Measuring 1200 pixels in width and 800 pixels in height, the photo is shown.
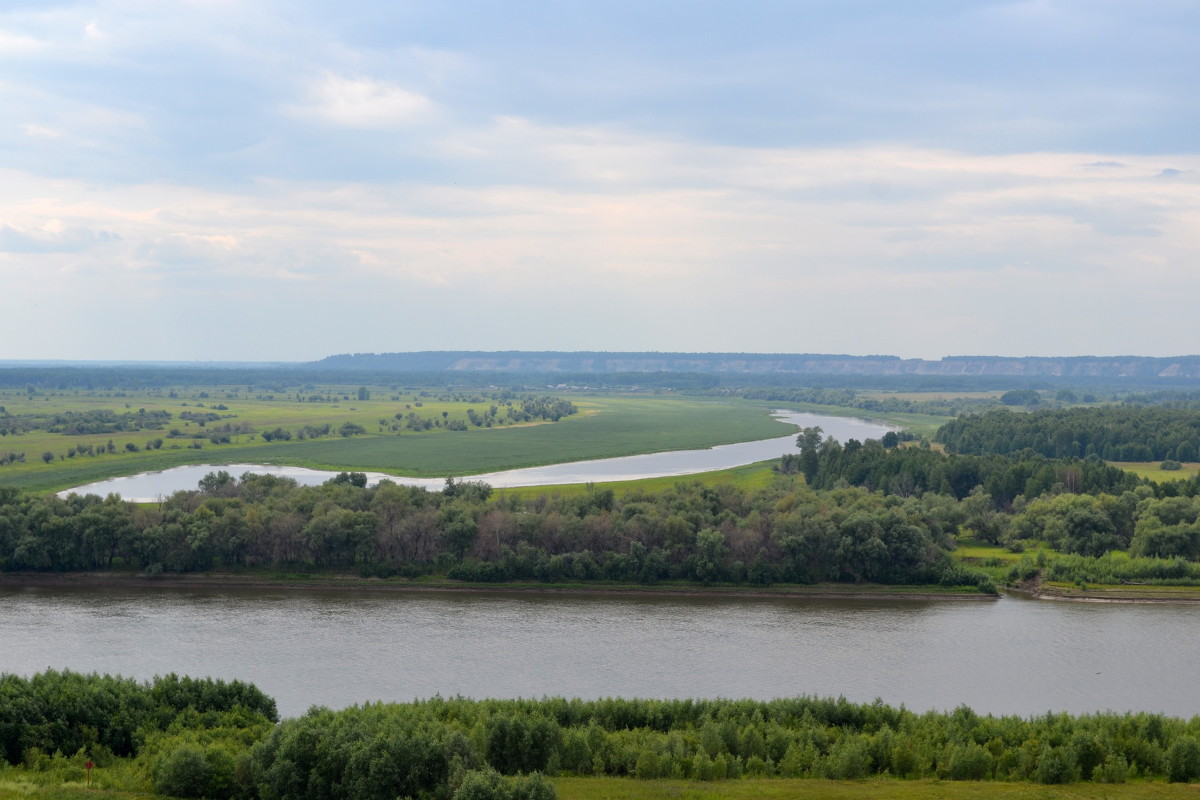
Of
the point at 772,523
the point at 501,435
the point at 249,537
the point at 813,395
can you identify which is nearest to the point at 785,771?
the point at 772,523

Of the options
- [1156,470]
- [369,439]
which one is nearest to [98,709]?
[1156,470]

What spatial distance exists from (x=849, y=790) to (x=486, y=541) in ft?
83.3

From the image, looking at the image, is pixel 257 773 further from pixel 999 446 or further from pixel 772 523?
pixel 999 446

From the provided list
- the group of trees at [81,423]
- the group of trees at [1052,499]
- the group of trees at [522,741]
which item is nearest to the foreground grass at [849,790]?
the group of trees at [522,741]

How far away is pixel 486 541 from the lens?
43.1 m

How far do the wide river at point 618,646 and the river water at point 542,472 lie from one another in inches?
795

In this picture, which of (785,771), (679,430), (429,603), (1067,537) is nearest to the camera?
(785,771)

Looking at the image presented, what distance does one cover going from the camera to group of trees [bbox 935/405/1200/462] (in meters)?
80.6

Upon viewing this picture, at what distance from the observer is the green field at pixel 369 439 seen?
72125 millimetres

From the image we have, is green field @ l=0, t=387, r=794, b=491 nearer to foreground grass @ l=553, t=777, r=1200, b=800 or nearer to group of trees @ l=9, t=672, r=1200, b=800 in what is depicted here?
group of trees @ l=9, t=672, r=1200, b=800

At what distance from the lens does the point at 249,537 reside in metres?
43.1

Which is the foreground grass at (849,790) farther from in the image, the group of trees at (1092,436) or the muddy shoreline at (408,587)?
the group of trees at (1092,436)

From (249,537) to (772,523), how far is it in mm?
20589

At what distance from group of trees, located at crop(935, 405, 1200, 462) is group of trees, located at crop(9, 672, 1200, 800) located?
59950mm
